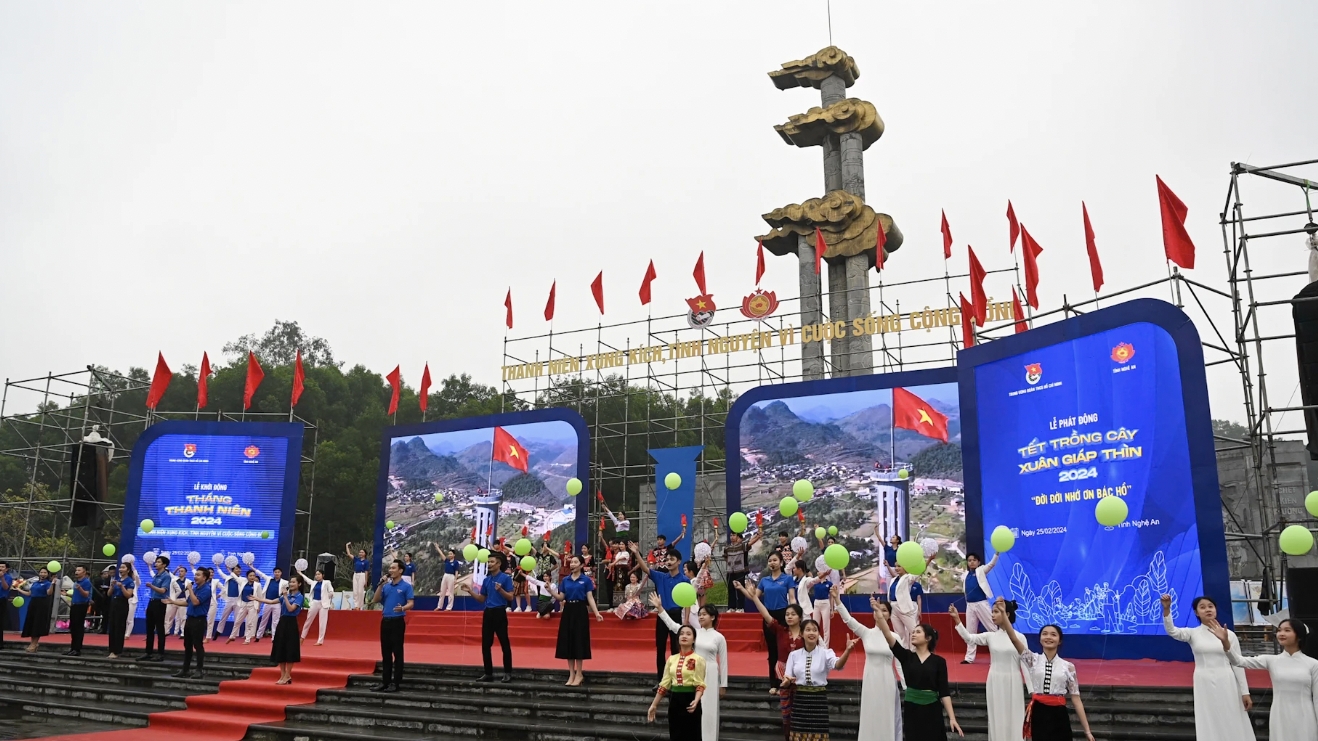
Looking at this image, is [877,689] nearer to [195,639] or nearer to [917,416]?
[195,639]

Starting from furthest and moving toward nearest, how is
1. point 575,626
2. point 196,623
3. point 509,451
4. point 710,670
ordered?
point 509,451 → point 196,623 → point 575,626 → point 710,670

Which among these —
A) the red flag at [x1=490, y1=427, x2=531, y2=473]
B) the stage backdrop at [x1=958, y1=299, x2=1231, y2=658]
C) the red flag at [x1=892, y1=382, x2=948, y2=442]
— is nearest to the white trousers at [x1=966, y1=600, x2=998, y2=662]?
the stage backdrop at [x1=958, y1=299, x2=1231, y2=658]

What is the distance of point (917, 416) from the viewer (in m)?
15.4

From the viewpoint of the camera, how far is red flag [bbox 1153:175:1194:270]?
35.9ft

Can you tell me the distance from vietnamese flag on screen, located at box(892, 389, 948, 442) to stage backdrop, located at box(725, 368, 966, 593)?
0.05 feet

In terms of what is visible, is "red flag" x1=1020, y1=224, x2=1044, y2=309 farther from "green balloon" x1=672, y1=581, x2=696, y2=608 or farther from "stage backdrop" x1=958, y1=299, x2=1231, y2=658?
"green balloon" x1=672, y1=581, x2=696, y2=608

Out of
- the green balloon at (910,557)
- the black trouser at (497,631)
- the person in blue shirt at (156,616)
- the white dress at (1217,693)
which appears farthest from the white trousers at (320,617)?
the white dress at (1217,693)

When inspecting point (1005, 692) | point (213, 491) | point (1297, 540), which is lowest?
point (1005, 692)

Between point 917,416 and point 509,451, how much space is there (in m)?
7.98

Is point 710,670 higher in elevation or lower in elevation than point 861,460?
lower

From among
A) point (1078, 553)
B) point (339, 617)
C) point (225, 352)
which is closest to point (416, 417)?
point (225, 352)

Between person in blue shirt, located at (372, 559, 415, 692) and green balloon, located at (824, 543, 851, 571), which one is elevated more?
green balloon, located at (824, 543, 851, 571)

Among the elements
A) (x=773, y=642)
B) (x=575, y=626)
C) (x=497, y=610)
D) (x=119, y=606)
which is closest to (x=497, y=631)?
(x=497, y=610)

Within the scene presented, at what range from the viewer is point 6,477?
3747 centimetres
